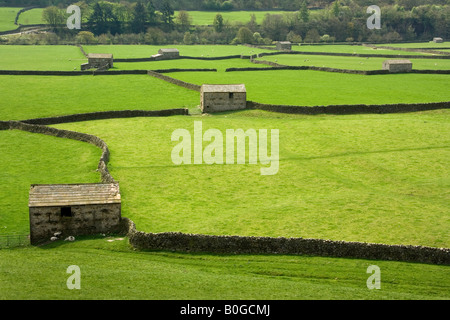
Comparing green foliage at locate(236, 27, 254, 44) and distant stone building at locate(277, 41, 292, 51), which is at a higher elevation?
green foliage at locate(236, 27, 254, 44)

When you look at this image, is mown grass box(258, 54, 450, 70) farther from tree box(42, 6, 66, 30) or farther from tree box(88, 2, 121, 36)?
tree box(42, 6, 66, 30)

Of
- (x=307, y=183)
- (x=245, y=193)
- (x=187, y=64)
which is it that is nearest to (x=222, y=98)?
(x=307, y=183)

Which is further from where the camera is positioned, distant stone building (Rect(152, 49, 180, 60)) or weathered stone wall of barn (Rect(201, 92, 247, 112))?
distant stone building (Rect(152, 49, 180, 60))

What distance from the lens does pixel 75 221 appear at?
31.9m

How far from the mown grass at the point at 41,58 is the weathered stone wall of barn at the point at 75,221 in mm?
71494

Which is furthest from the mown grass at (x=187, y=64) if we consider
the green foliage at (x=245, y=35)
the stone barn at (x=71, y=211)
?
the stone barn at (x=71, y=211)

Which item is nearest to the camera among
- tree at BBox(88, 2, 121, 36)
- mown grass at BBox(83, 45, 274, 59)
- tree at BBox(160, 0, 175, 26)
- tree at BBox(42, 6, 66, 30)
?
mown grass at BBox(83, 45, 274, 59)

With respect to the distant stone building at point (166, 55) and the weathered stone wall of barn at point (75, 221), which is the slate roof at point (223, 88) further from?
the distant stone building at point (166, 55)

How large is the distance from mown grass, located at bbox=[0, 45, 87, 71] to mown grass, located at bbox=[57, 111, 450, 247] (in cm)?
4596

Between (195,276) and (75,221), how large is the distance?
338 inches

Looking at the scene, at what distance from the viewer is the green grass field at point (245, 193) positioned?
2575 centimetres

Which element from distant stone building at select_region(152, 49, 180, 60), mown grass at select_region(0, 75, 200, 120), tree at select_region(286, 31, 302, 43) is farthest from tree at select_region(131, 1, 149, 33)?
mown grass at select_region(0, 75, 200, 120)

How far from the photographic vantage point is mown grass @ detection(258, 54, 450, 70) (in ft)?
345
